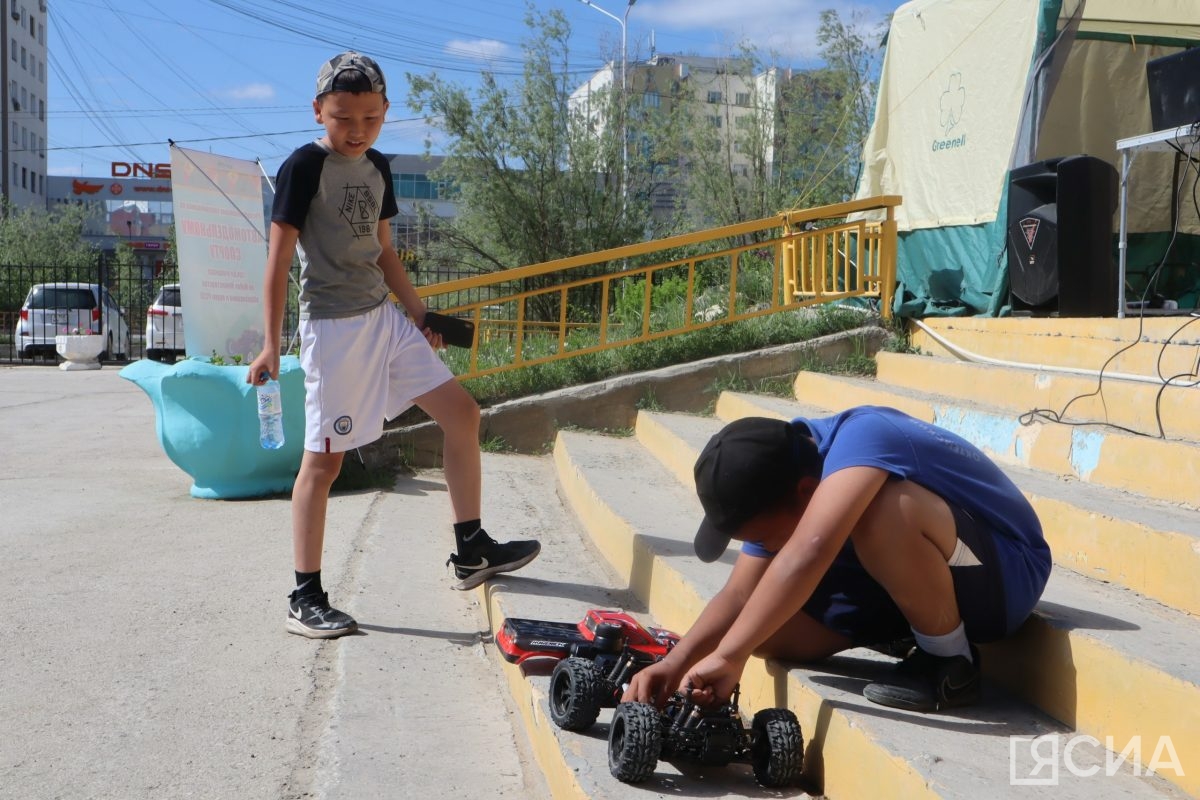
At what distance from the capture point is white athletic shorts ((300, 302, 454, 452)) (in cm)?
346

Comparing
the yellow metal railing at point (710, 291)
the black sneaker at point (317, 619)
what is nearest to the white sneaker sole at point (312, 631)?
the black sneaker at point (317, 619)

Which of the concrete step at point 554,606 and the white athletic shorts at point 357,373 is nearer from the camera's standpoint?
the concrete step at point 554,606

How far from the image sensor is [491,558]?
3.76 metres

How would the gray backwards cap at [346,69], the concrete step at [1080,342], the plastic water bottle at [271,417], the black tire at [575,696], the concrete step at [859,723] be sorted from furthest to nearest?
the plastic water bottle at [271,417]
the concrete step at [1080,342]
the gray backwards cap at [346,69]
the black tire at [575,696]
the concrete step at [859,723]

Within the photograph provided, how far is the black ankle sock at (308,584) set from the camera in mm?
3471

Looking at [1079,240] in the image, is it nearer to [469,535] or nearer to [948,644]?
[469,535]

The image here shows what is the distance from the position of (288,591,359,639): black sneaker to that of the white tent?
15.5ft

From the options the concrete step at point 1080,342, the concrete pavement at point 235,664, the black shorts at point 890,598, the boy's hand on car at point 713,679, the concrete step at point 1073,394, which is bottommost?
the concrete pavement at point 235,664

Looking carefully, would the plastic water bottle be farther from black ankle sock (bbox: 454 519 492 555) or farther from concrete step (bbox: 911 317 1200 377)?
concrete step (bbox: 911 317 1200 377)

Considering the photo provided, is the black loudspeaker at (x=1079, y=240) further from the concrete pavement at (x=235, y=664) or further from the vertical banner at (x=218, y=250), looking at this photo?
the vertical banner at (x=218, y=250)

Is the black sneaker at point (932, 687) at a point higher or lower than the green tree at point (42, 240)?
lower

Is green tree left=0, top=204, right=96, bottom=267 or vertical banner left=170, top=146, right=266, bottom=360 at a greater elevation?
green tree left=0, top=204, right=96, bottom=267

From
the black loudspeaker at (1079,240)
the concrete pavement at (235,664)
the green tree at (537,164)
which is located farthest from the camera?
the green tree at (537,164)

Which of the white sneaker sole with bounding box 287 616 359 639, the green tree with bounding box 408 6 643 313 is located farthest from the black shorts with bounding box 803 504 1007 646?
the green tree with bounding box 408 6 643 313
